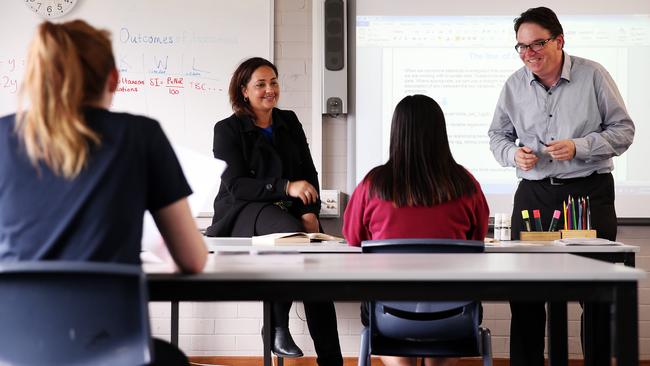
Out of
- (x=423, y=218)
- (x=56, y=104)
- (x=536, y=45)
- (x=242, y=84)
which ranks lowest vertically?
(x=423, y=218)

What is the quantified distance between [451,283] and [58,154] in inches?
31.4

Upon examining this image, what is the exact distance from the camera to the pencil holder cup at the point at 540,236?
3.20 m

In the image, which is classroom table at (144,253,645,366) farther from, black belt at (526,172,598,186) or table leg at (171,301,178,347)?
table leg at (171,301,178,347)

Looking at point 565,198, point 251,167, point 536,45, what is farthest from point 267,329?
point 536,45

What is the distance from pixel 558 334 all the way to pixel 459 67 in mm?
2429

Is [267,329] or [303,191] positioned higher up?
[303,191]

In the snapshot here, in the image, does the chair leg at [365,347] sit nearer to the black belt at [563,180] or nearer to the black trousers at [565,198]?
the black trousers at [565,198]

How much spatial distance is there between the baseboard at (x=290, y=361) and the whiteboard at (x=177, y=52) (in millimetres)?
1180

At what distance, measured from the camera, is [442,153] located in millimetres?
2609

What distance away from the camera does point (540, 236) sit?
126 inches

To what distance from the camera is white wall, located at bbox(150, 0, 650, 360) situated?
4531 millimetres

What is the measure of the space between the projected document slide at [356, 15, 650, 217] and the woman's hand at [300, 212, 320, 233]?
0.87m

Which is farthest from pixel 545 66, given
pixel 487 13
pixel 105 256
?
pixel 105 256

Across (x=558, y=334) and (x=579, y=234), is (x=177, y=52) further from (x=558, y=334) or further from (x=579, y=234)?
(x=558, y=334)
